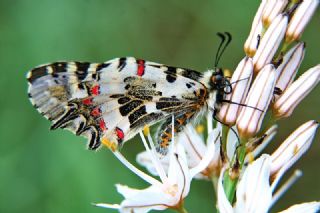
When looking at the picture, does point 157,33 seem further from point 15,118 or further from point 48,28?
point 15,118

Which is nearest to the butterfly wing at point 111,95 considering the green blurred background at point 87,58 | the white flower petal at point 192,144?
the white flower petal at point 192,144

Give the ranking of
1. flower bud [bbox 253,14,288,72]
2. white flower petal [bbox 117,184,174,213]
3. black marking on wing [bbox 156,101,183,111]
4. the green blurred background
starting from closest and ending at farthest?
white flower petal [bbox 117,184,174,213]
flower bud [bbox 253,14,288,72]
black marking on wing [bbox 156,101,183,111]
the green blurred background

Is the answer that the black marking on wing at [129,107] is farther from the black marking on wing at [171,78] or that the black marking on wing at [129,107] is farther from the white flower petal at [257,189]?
the white flower petal at [257,189]

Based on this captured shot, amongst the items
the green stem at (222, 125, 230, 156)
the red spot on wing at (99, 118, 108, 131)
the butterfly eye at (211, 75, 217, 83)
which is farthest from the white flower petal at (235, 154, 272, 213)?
the red spot on wing at (99, 118, 108, 131)

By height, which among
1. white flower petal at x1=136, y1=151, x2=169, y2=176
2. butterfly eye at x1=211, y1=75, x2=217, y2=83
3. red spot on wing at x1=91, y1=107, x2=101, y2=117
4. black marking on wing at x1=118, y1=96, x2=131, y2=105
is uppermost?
butterfly eye at x1=211, y1=75, x2=217, y2=83

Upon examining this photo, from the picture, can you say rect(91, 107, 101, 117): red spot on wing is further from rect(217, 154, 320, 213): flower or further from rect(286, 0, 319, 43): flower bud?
rect(286, 0, 319, 43): flower bud
